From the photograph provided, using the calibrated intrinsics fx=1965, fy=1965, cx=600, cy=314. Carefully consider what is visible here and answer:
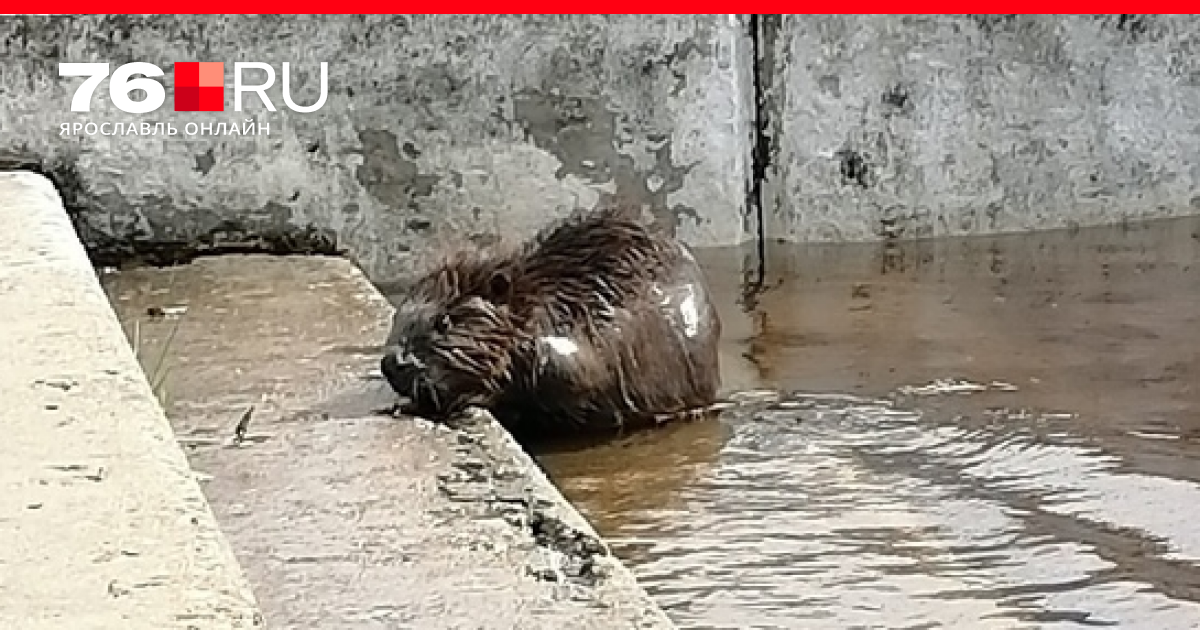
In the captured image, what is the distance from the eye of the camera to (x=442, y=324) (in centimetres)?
378

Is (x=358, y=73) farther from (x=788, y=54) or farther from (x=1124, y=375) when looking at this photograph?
(x=1124, y=375)

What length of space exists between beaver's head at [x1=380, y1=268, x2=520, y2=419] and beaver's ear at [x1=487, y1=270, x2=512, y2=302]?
3 cm

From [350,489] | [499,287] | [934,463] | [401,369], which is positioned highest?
[499,287]

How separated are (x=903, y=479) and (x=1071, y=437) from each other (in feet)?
1.46

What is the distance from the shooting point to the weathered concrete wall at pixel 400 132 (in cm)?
Result: 523

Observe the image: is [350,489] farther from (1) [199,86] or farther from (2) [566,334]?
(1) [199,86]

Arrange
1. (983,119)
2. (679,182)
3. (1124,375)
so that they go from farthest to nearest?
1. (983,119)
2. (679,182)
3. (1124,375)

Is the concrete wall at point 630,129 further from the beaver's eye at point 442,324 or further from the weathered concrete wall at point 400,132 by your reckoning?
the beaver's eye at point 442,324

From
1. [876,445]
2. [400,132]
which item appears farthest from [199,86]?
[876,445]

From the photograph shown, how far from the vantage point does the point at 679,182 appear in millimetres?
5762

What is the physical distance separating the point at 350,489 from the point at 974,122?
3.56 m

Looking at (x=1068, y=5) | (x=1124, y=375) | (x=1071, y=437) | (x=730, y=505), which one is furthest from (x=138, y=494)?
(x=1068, y=5)

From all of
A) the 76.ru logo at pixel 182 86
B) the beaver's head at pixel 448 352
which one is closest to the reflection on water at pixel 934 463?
the beaver's head at pixel 448 352

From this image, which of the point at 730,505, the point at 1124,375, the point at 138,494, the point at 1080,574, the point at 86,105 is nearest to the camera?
the point at 138,494
